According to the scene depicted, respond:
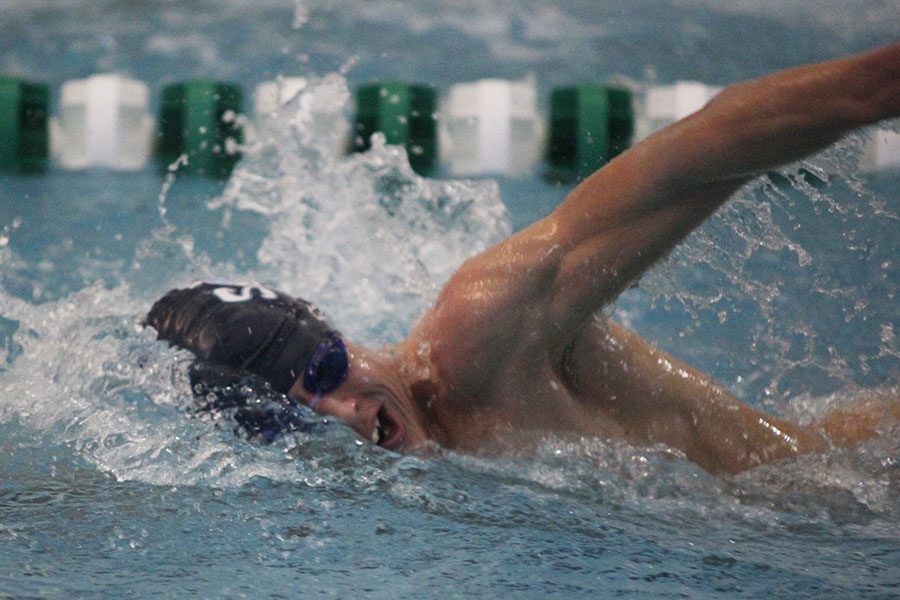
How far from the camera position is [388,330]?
10.1 ft

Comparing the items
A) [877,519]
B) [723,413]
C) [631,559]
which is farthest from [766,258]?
[631,559]

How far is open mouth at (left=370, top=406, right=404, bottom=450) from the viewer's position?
1.76 meters

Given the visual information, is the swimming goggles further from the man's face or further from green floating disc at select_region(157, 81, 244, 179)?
green floating disc at select_region(157, 81, 244, 179)

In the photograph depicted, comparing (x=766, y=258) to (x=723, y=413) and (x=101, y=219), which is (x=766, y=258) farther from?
(x=101, y=219)

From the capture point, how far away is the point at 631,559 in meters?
1.41

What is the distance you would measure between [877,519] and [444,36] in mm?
3859

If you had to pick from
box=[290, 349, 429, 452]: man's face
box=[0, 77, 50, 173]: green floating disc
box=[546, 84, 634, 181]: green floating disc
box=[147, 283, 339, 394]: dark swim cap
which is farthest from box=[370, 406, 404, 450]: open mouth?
box=[0, 77, 50, 173]: green floating disc

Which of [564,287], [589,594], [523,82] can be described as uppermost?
[523,82]

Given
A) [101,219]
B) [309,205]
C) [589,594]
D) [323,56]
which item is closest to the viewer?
[589,594]

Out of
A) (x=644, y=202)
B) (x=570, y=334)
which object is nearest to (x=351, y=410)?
(x=570, y=334)

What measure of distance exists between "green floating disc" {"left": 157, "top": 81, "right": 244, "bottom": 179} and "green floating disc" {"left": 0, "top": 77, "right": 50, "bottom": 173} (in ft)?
1.77

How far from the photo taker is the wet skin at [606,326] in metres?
1.44

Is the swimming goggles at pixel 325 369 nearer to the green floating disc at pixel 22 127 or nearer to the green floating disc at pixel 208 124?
the green floating disc at pixel 208 124

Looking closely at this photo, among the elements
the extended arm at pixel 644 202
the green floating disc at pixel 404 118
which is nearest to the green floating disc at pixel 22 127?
the green floating disc at pixel 404 118
